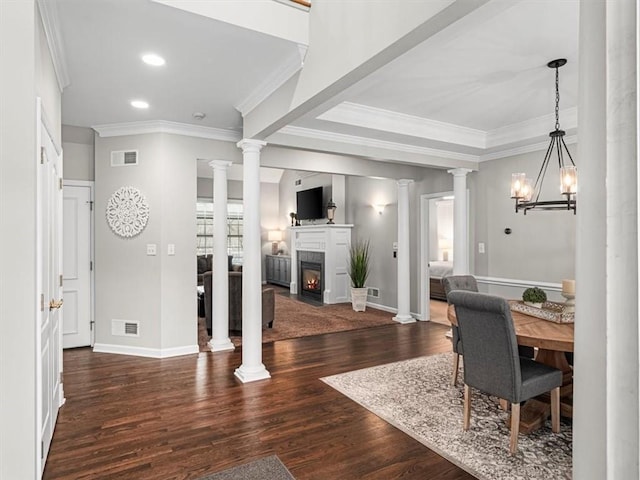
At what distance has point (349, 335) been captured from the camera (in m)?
5.49

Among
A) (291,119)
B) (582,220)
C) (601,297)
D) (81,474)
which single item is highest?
(291,119)

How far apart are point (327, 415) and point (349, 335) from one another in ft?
8.33

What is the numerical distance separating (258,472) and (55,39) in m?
2.92

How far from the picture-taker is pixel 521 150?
16.3ft

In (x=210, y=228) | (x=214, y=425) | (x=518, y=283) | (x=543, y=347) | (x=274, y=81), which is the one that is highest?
(x=274, y=81)

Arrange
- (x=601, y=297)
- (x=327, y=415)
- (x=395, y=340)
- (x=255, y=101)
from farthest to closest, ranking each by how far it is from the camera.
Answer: (x=395, y=340)
(x=255, y=101)
(x=327, y=415)
(x=601, y=297)

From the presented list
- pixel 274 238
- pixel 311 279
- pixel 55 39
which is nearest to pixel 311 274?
pixel 311 279

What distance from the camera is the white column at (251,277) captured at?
12.3ft

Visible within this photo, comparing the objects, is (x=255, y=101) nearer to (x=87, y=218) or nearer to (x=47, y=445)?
(x=87, y=218)

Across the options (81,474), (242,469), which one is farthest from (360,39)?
(81,474)

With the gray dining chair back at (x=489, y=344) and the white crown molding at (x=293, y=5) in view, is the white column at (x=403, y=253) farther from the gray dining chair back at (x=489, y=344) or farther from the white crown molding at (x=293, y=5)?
the white crown molding at (x=293, y=5)

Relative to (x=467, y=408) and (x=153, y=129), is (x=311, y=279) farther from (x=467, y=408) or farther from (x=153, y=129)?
(x=467, y=408)

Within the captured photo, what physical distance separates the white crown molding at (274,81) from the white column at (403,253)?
335cm

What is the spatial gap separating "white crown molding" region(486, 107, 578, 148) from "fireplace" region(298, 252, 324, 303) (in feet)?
14.3
